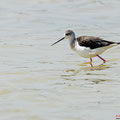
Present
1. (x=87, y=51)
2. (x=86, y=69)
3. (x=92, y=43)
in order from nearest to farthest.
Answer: (x=86, y=69) < (x=87, y=51) < (x=92, y=43)

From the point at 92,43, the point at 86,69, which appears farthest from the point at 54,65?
the point at 92,43

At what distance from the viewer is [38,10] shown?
21406mm

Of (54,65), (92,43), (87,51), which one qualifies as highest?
(92,43)

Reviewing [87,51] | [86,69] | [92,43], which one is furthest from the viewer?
[92,43]

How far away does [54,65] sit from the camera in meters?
12.4

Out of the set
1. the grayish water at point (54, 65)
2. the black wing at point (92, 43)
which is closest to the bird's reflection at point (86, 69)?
the grayish water at point (54, 65)

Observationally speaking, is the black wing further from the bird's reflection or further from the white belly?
the bird's reflection

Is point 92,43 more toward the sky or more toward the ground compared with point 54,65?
more toward the sky

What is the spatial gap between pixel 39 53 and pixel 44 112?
6048 mm

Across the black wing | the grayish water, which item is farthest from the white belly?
the grayish water

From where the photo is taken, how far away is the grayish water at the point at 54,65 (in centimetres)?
844

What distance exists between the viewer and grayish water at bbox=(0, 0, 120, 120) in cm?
844

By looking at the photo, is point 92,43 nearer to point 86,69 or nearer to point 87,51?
point 87,51

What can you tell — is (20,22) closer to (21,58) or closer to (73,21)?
(73,21)
